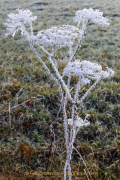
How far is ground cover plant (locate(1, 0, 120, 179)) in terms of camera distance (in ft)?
7.41

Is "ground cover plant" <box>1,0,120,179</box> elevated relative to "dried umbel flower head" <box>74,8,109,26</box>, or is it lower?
lower

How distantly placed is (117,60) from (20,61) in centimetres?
313

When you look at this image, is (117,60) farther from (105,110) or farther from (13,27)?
(13,27)

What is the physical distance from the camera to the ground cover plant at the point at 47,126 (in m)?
2.26

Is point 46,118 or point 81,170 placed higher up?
point 46,118

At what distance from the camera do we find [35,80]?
14.4ft

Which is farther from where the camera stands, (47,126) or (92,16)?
(47,126)

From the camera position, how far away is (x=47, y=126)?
9.85 ft

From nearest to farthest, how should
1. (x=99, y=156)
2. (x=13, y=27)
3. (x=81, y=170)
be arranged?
(x=13, y=27), (x=81, y=170), (x=99, y=156)

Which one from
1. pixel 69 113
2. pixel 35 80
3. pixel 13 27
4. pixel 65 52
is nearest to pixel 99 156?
pixel 69 113

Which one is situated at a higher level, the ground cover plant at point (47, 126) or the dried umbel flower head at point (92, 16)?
the dried umbel flower head at point (92, 16)

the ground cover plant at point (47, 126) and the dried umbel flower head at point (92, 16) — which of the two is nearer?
the dried umbel flower head at point (92, 16)

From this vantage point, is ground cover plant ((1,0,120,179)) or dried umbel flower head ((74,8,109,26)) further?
ground cover plant ((1,0,120,179))

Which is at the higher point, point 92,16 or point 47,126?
point 92,16
